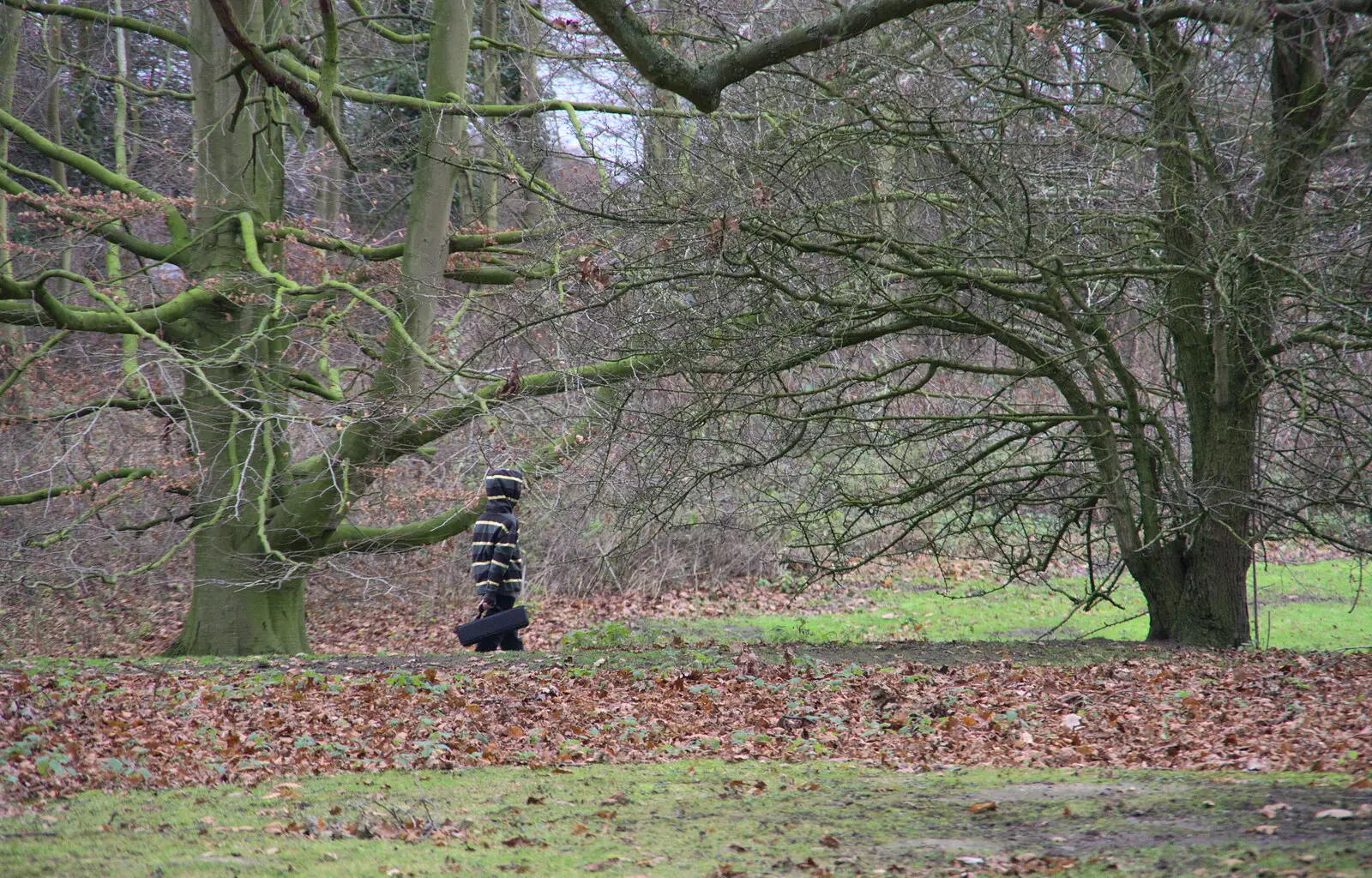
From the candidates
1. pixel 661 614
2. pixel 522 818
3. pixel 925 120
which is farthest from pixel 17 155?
pixel 522 818

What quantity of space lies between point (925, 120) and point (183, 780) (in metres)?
6.21

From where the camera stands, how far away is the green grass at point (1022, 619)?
15008mm

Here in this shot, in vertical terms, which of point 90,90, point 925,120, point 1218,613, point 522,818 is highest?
point 90,90

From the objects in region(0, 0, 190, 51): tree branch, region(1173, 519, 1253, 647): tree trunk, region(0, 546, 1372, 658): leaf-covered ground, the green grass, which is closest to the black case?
region(0, 546, 1372, 658): leaf-covered ground

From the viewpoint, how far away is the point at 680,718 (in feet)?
25.3

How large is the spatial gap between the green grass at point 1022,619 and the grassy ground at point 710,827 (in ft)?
25.9

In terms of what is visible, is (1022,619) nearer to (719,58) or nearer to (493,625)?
(493,625)

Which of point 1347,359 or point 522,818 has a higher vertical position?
point 1347,359

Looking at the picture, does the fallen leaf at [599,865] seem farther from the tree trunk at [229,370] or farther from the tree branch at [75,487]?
the tree branch at [75,487]

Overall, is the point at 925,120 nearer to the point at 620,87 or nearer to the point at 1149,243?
the point at 1149,243

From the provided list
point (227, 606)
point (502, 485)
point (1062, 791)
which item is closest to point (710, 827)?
point (1062, 791)

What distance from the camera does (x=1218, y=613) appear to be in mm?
10367

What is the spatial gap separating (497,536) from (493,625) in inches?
35.7

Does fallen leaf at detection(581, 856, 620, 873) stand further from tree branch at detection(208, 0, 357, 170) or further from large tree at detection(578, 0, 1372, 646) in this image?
tree branch at detection(208, 0, 357, 170)
